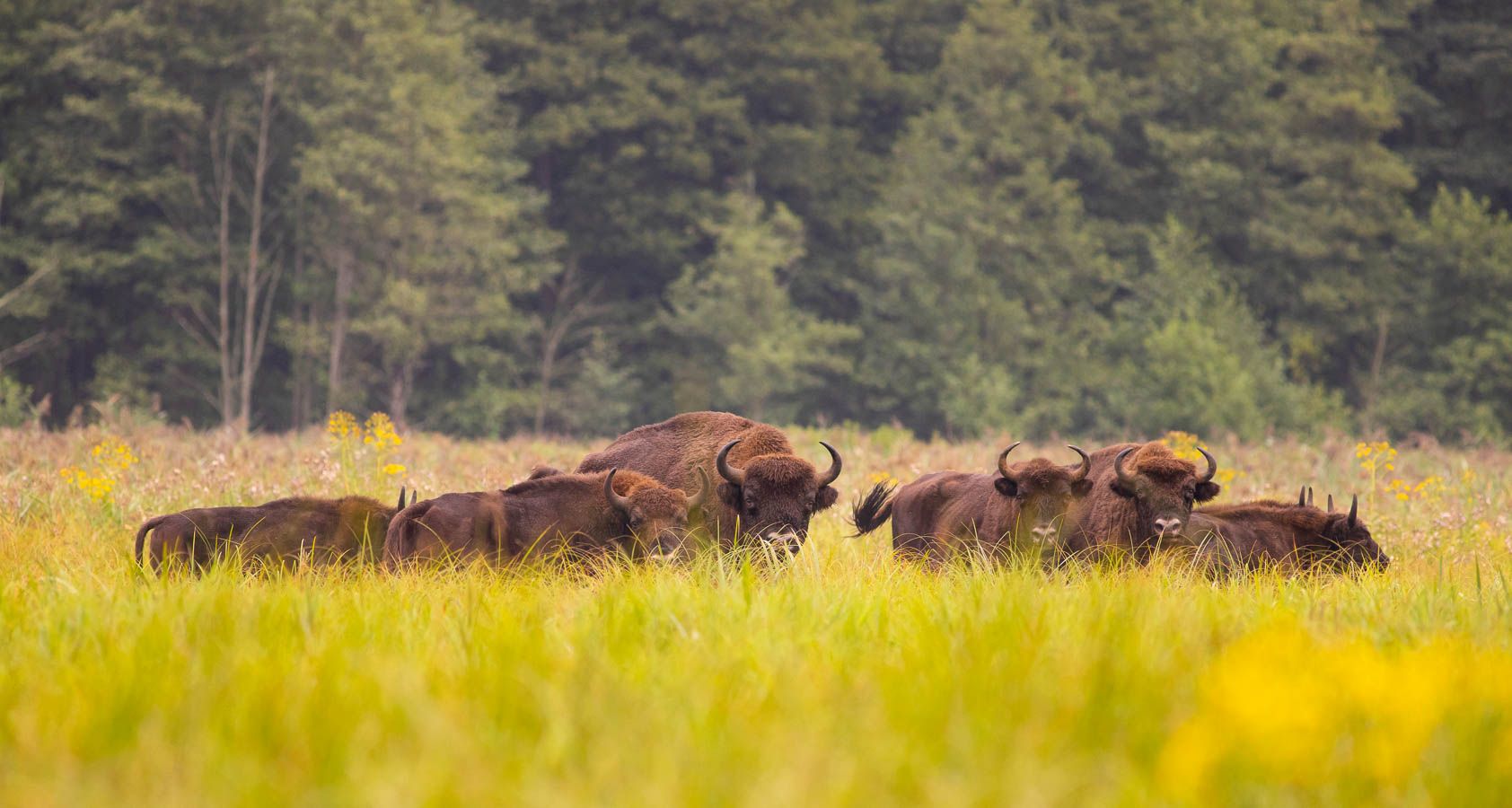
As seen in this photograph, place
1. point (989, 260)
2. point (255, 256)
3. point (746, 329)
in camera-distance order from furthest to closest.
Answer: point (989, 260)
point (746, 329)
point (255, 256)

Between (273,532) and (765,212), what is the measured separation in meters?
40.2

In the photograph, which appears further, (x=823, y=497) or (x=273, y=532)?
(x=823, y=497)

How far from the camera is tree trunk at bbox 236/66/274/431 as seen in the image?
36.8 metres

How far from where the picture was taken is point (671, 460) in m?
11.3

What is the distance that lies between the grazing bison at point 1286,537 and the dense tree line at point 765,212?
1140 inches

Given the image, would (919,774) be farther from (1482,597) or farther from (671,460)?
(671,460)

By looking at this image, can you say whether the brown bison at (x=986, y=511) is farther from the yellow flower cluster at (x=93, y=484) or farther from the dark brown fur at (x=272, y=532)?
the yellow flower cluster at (x=93, y=484)

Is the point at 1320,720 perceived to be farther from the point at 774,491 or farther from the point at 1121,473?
the point at 774,491

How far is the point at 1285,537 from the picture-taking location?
34.9 ft

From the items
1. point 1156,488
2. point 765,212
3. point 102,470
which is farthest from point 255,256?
point 1156,488

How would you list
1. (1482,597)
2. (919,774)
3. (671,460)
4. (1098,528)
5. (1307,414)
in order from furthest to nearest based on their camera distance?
(1307,414) → (671,460) → (1098,528) → (1482,597) → (919,774)

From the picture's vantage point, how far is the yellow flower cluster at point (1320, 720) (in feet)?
12.6

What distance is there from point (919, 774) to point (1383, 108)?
143ft

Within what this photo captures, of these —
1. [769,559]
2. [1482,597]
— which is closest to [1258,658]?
[1482,597]
